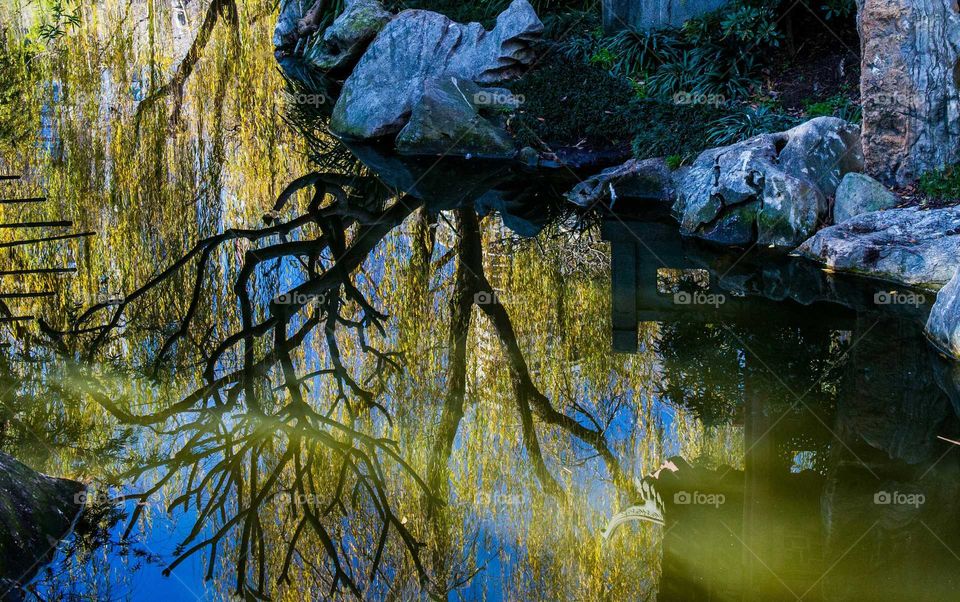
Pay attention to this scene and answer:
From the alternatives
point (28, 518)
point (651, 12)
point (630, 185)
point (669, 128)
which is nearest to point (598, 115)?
point (669, 128)

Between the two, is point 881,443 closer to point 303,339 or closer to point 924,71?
point 303,339

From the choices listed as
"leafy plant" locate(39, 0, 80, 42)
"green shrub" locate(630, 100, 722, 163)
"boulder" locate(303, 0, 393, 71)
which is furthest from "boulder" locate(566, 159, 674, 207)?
"leafy plant" locate(39, 0, 80, 42)

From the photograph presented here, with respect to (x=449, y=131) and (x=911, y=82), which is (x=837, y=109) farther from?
(x=449, y=131)

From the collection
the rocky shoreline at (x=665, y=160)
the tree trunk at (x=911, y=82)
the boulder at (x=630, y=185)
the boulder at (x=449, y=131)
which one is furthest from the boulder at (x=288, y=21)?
the tree trunk at (x=911, y=82)

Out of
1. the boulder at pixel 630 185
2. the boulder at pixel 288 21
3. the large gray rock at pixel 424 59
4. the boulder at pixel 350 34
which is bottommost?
the boulder at pixel 630 185

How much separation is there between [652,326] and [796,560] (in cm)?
275

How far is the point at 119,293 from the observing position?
6746mm

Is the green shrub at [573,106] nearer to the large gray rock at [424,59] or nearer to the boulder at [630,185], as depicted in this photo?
the large gray rock at [424,59]

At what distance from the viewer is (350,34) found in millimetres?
13375

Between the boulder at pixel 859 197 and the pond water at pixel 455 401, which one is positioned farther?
the boulder at pixel 859 197

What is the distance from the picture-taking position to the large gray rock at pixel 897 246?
6988mm

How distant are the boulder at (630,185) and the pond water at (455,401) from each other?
30 cm

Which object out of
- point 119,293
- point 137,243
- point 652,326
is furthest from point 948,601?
point 137,243

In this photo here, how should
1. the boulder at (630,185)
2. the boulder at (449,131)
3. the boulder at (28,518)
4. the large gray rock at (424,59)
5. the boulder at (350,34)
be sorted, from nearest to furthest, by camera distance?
the boulder at (28,518), the boulder at (630,185), the boulder at (449,131), the large gray rock at (424,59), the boulder at (350,34)
